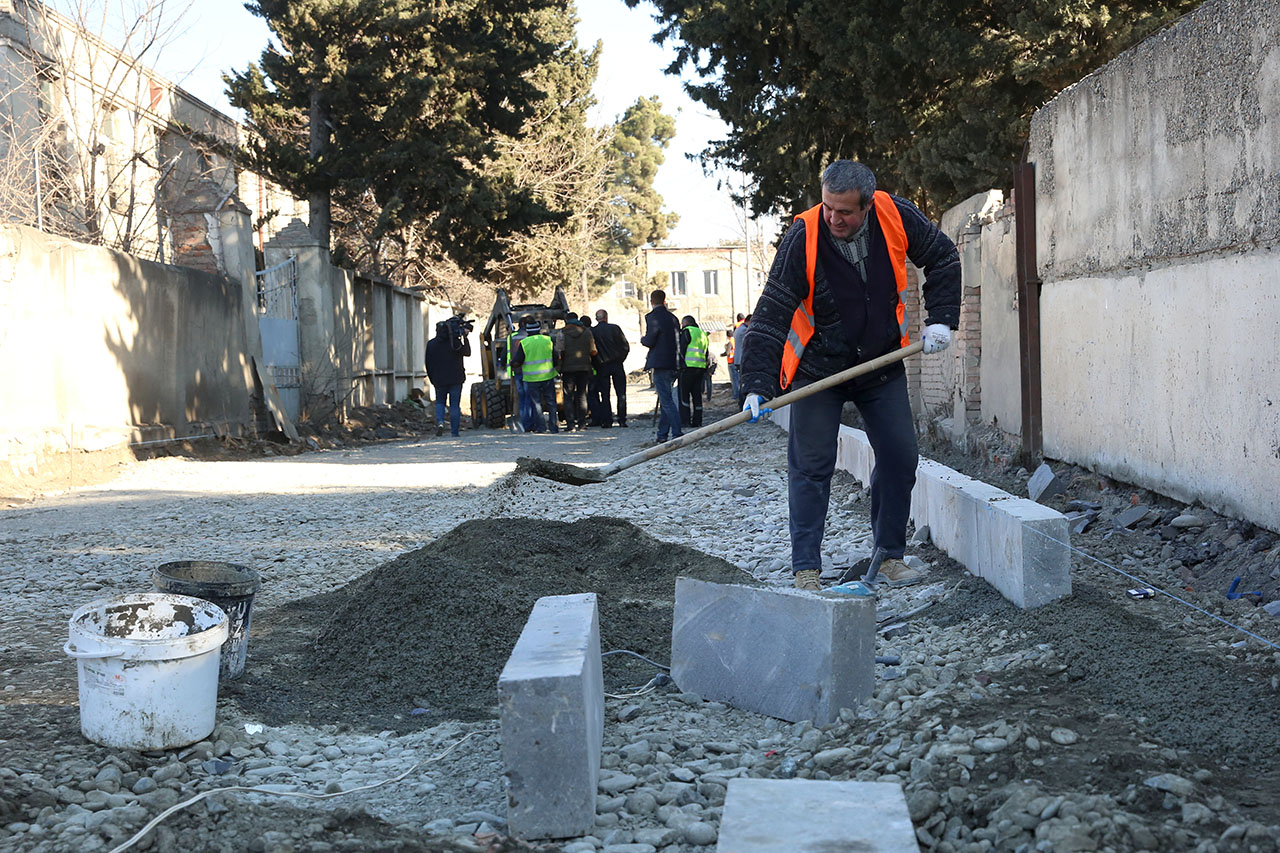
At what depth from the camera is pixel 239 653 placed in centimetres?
449

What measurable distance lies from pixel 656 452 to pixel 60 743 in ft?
8.54

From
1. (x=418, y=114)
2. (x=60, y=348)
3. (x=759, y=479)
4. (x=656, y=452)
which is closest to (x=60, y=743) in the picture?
(x=656, y=452)

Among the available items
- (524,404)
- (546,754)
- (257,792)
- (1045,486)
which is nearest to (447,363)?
(524,404)

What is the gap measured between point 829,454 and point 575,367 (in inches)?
549

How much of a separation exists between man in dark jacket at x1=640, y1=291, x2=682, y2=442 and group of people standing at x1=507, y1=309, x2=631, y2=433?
95.6 inches

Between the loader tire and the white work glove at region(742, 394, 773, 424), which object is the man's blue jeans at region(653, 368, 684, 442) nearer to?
the loader tire

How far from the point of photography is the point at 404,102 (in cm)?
1988

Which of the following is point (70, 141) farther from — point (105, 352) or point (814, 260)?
point (814, 260)

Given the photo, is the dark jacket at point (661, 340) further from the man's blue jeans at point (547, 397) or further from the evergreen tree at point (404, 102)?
the evergreen tree at point (404, 102)

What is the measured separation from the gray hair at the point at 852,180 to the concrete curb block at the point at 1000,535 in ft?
4.73

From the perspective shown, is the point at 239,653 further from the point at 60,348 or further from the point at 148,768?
the point at 60,348

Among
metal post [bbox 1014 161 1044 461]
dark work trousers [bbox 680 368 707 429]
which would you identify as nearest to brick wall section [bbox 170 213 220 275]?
dark work trousers [bbox 680 368 707 429]

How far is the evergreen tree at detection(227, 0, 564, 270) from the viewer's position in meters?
19.7

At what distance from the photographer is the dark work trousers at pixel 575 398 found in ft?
63.0
